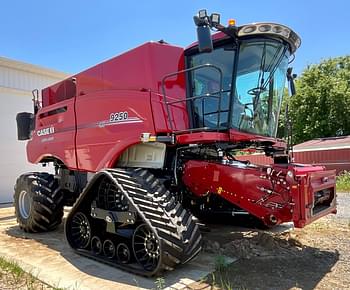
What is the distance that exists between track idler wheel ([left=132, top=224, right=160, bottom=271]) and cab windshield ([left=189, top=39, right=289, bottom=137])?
5.02ft

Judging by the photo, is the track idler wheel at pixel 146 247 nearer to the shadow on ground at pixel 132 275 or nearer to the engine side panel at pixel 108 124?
the shadow on ground at pixel 132 275

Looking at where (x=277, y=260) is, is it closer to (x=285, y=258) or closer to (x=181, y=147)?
(x=285, y=258)

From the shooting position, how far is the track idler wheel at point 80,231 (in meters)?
5.31

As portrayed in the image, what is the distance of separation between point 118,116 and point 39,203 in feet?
7.42

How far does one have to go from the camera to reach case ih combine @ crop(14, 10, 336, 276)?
4.43m

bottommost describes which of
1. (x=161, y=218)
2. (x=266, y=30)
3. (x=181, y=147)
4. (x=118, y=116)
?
(x=161, y=218)

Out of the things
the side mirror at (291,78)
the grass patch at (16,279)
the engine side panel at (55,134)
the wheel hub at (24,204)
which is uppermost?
the side mirror at (291,78)

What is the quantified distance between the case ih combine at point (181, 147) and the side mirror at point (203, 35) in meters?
0.01

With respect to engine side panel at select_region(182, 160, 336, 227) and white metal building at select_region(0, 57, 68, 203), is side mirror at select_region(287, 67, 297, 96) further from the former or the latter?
white metal building at select_region(0, 57, 68, 203)

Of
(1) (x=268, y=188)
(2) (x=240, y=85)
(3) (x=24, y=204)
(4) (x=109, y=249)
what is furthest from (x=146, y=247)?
(3) (x=24, y=204)

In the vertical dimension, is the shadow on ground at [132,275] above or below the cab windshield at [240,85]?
below

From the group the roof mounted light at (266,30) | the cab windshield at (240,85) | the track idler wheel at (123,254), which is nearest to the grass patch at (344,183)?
the cab windshield at (240,85)

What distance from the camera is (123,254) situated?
4.79 meters

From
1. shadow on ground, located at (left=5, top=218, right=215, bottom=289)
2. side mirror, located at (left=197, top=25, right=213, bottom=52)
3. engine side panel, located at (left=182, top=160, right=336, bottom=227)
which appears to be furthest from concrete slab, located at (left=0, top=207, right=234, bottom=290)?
side mirror, located at (left=197, top=25, right=213, bottom=52)
